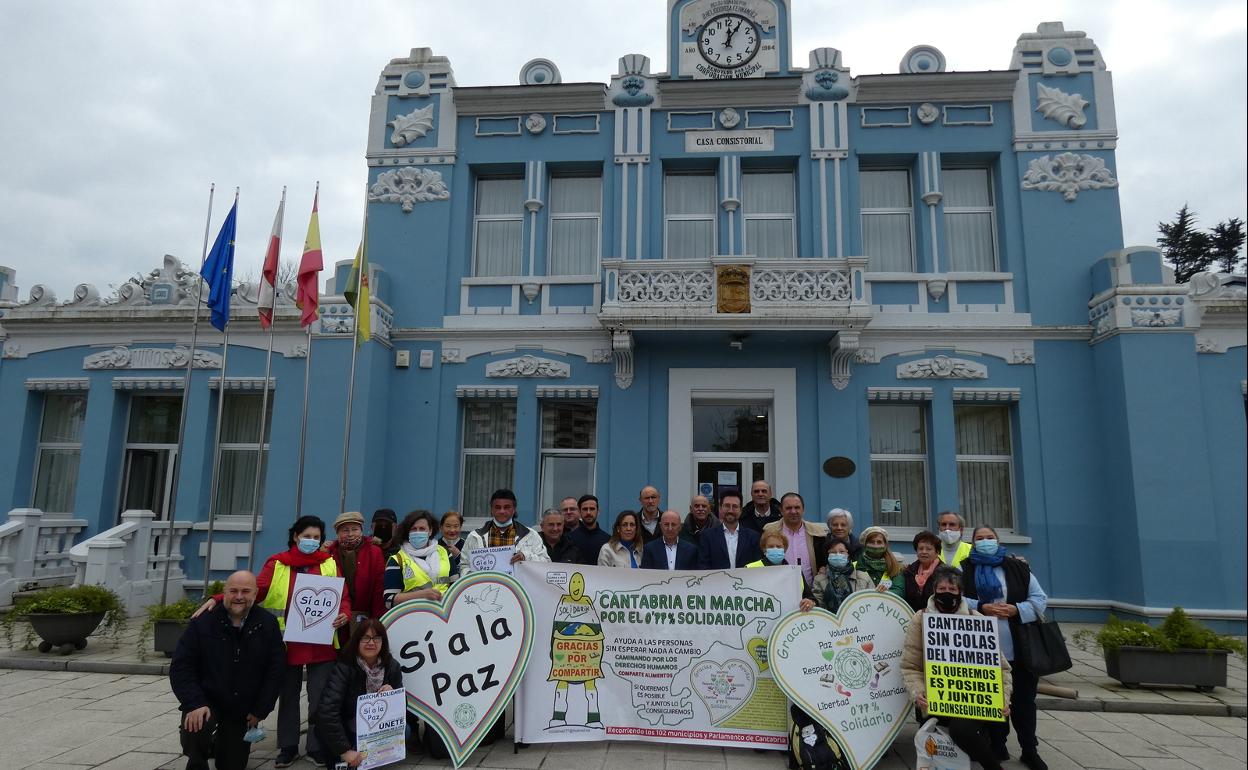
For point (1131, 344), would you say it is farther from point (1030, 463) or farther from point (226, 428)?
point (226, 428)

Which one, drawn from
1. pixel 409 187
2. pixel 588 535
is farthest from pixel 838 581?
pixel 409 187

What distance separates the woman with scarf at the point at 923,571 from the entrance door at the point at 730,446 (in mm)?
5619

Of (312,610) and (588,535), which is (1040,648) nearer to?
(588,535)

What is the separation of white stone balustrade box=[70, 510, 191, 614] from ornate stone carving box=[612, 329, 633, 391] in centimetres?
700

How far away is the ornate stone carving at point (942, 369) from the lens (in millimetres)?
11273

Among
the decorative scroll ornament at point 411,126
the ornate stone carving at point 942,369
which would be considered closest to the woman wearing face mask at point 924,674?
the ornate stone carving at point 942,369

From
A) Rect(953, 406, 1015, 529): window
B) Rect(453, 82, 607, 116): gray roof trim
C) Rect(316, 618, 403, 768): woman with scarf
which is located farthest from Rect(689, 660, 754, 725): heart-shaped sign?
Rect(453, 82, 607, 116): gray roof trim

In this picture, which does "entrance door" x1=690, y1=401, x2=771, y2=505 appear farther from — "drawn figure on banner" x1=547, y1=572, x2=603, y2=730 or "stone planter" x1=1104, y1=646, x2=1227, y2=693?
"drawn figure on banner" x1=547, y1=572, x2=603, y2=730

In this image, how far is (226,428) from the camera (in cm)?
1285

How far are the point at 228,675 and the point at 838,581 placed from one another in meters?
4.46

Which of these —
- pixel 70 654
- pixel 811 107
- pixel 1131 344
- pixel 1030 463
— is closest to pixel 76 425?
pixel 70 654

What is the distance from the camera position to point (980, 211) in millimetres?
12242

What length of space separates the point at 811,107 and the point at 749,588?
9.43 m

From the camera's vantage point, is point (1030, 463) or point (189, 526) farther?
point (189, 526)
